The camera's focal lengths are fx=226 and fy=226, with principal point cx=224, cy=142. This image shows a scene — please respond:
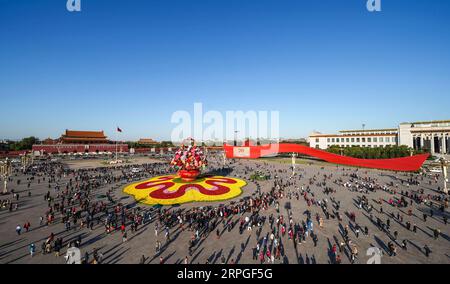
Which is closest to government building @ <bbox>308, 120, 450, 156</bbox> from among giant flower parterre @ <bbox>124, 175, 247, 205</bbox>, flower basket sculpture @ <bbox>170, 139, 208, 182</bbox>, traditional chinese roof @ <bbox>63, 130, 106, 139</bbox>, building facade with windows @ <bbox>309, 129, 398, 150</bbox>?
building facade with windows @ <bbox>309, 129, 398, 150</bbox>

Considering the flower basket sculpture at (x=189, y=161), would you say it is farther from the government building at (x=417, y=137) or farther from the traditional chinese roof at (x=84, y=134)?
the traditional chinese roof at (x=84, y=134)

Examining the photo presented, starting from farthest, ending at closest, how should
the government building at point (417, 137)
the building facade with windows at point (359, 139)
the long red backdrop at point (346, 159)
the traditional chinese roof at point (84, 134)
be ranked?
the traditional chinese roof at point (84, 134)
the building facade with windows at point (359, 139)
the government building at point (417, 137)
the long red backdrop at point (346, 159)

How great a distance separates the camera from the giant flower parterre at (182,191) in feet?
92.8

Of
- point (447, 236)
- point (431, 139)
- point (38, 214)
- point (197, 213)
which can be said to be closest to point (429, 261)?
point (447, 236)

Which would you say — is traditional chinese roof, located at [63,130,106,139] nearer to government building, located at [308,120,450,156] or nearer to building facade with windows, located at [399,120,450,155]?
government building, located at [308,120,450,156]

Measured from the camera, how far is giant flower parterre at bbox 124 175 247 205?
1113 inches

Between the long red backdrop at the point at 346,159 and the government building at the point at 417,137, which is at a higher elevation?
the government building at the point at 417,137

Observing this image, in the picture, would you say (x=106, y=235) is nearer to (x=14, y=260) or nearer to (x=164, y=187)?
(x=14, y=260)

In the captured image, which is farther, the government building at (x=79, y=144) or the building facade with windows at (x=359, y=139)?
the government building at (x=79, y=144)

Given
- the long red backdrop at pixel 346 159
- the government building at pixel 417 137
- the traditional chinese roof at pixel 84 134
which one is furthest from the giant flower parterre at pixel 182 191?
the traditional chinese roof at pixel 84 134

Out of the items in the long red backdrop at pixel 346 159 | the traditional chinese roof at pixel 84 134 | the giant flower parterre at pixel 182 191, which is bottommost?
the giant flower parterre at pixel 182 191

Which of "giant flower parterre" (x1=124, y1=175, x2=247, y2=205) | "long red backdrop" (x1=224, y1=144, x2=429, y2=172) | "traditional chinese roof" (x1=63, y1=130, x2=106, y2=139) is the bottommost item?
"giant flower parterre" (x1=124, y1=175, x2=247, y2=205)

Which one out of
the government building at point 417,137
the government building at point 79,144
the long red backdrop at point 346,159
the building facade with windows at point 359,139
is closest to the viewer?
the long red backdrop at point 346,159

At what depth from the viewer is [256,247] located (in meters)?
16.2
